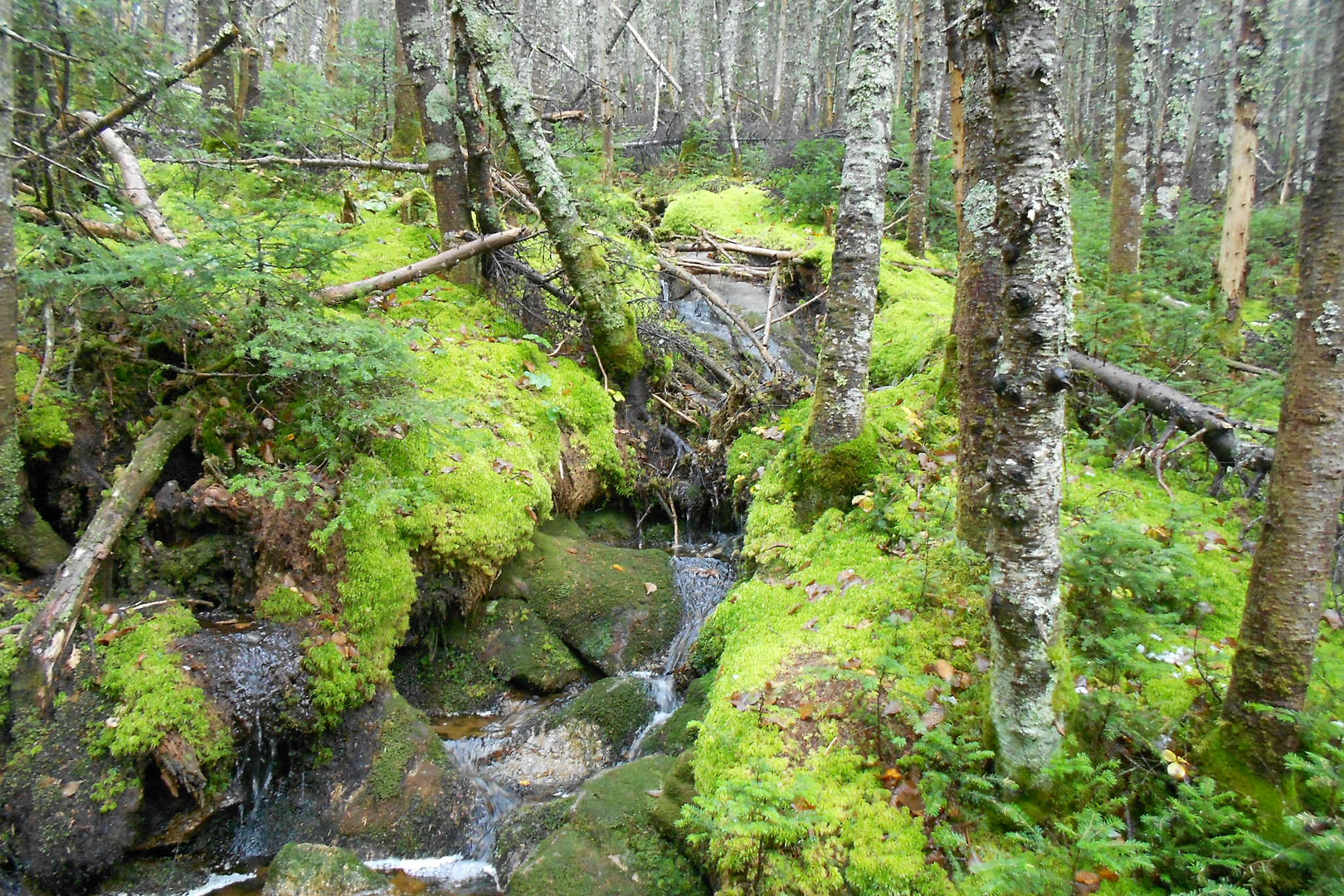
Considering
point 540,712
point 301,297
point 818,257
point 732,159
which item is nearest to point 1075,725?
point 540,712

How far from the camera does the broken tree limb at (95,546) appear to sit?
3.94 m

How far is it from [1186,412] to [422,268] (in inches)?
284

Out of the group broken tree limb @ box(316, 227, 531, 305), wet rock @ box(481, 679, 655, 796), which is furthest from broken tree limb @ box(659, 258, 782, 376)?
wet rock @ box(481, 679, 655, 796)

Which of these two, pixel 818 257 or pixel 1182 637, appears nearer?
pixel 1182 637

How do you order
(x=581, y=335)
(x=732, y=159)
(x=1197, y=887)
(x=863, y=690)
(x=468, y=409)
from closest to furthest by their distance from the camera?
(x=1197, y=887) < (x=863, y=690) < (x=468, y=409) < (x=581, y=335) < (x=732, y=159)

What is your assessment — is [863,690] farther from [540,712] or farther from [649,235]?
[649,235]

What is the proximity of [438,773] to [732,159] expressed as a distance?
1829 cm

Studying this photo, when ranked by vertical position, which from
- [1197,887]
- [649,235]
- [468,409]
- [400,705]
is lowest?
[400,705]

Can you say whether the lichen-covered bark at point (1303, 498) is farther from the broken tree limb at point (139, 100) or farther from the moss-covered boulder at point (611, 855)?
the broken tree limb at point (139, 100)

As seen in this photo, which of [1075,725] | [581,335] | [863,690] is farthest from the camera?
[581,335]

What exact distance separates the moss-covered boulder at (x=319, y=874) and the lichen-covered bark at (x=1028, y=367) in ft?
11.9

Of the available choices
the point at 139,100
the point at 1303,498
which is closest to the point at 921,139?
the point at 1303,498

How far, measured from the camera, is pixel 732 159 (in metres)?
19.1

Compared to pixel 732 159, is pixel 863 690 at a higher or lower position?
lower
